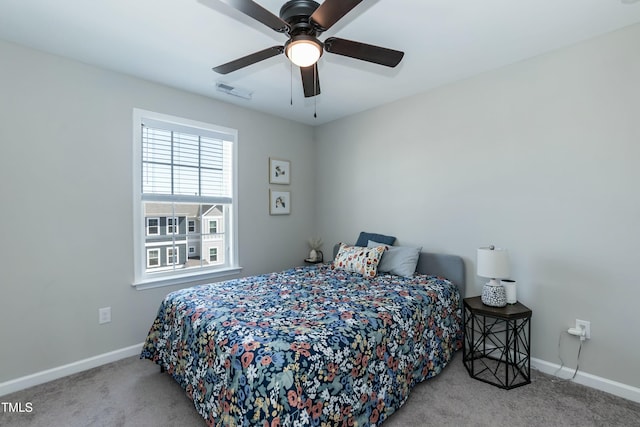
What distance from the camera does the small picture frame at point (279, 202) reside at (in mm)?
3771

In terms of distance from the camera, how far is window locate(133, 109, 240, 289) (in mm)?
2814

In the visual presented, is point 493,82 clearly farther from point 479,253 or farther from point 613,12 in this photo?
point 479,253

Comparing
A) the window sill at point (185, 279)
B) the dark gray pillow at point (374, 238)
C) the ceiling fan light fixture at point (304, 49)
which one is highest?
the ceiling fan light fixture at point (304, 49)

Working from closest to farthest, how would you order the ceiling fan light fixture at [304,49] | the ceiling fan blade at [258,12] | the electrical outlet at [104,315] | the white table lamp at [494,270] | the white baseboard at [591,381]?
1. the ceiling fan blade at [258,12]
2. the ceiling fan light fixture at [304,49]
3. the white baseboard at [591,381]
4. the white table lamp at [494,270]
5. the electrical outlet at [104,315]

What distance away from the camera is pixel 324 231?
13.7 ft

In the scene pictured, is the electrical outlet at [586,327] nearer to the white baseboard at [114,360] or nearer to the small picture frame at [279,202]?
the white baseboard at [114,360]

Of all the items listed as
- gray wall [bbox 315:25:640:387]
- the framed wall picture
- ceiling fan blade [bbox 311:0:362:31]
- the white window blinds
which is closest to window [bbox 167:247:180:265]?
the white window blinds

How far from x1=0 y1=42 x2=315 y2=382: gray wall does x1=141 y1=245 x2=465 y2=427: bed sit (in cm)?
67

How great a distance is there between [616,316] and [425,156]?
1.94 metres

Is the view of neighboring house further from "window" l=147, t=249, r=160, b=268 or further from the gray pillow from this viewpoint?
the gray pillow

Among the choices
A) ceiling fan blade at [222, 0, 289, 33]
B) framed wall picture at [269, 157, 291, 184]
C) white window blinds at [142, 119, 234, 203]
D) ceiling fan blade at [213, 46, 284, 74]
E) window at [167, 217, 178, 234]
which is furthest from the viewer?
framed wall picture at [269, 157, 291, 184]

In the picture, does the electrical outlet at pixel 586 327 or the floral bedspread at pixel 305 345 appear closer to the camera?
the floral bedspread at pixel 305 345

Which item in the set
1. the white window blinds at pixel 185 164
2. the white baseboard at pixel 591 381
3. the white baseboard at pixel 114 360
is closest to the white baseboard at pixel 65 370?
the white baseboard at pixel 114 360

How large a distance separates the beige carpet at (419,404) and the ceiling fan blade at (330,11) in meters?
2.29
